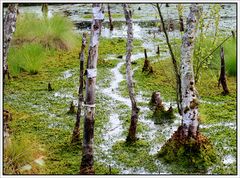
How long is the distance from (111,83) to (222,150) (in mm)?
5619

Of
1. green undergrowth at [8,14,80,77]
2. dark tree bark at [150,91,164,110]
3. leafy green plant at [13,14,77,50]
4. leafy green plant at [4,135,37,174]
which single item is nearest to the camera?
leafy green plant at [4,135,37,174]

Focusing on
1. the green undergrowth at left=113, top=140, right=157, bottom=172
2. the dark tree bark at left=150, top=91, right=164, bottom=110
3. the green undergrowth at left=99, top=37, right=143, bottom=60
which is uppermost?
the green undergrowth at left=99, top=37, right=143, bottom=60

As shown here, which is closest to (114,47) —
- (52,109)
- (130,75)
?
(52,109)

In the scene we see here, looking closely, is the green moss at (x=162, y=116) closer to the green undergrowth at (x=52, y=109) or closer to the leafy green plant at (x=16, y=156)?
the green undergrowth at (x=52, y=109)

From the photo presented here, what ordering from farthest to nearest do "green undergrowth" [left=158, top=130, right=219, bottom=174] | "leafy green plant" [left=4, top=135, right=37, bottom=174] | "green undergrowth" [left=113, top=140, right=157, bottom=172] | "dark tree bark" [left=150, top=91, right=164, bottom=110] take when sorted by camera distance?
"dark tree bark" [left=150, top=91, right=164, bottom=110] < "green undergrowth" [left=113, top=140, right=157, bottom=172] < "green undergrowth" [left=158, top=130, right=219, bottom=174] < "leafy green plant" [left=4, top=135, right=37, bottom=174]

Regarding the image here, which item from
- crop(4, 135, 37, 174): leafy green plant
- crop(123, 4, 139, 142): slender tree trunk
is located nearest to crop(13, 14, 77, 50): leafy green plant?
crop(123, 4, 139, 142): slender tree trunk

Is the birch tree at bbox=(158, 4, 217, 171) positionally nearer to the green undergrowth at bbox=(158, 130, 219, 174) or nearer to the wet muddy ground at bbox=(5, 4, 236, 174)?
the green undergrowth at bbox=(158, 130, 219, 174)

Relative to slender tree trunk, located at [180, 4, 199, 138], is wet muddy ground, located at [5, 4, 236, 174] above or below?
below

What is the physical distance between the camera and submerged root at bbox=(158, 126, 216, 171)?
8.34m

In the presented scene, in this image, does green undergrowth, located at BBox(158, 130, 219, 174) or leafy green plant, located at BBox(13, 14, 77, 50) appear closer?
green undergrowth, located at BBox(158, 130, 219, 174)

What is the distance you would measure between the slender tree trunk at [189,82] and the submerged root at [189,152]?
13 cm

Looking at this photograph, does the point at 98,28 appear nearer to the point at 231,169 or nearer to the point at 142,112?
the point at 231,169

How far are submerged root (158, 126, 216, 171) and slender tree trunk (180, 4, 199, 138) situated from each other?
A: 5.0 inches

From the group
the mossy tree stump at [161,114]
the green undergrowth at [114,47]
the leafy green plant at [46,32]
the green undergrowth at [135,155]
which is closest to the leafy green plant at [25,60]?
the leafy green plant at [46,32]
